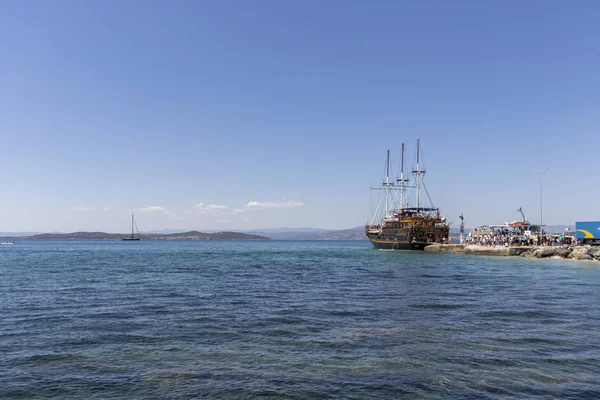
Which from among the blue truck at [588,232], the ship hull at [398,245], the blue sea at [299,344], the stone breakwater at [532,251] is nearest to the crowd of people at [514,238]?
the blue truck at [588,232]

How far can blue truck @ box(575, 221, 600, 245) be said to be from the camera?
71.0 meters

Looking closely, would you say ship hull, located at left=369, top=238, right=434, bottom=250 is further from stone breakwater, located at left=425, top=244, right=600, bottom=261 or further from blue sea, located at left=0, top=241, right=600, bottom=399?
blue sea, located at left=0, top=241, right=600, bottom=399

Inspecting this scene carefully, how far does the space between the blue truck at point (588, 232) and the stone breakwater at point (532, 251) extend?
769cm

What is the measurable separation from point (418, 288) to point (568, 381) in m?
21.0

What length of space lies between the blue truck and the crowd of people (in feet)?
4.92

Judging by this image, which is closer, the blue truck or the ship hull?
the blue truck

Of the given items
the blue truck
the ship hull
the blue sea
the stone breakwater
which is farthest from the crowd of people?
the blue sea

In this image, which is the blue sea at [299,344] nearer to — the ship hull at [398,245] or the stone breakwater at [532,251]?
the stone breakwater at [532,251]

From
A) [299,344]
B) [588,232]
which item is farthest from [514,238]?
[299,344]

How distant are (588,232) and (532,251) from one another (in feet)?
32.8

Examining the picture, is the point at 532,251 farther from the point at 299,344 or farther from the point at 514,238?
the point at 299,344

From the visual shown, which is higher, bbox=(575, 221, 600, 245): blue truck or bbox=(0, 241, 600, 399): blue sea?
bbox=(575, 221, 600, 245): blue truck

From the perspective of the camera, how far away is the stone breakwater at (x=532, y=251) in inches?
2464

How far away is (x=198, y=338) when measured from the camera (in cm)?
1709
